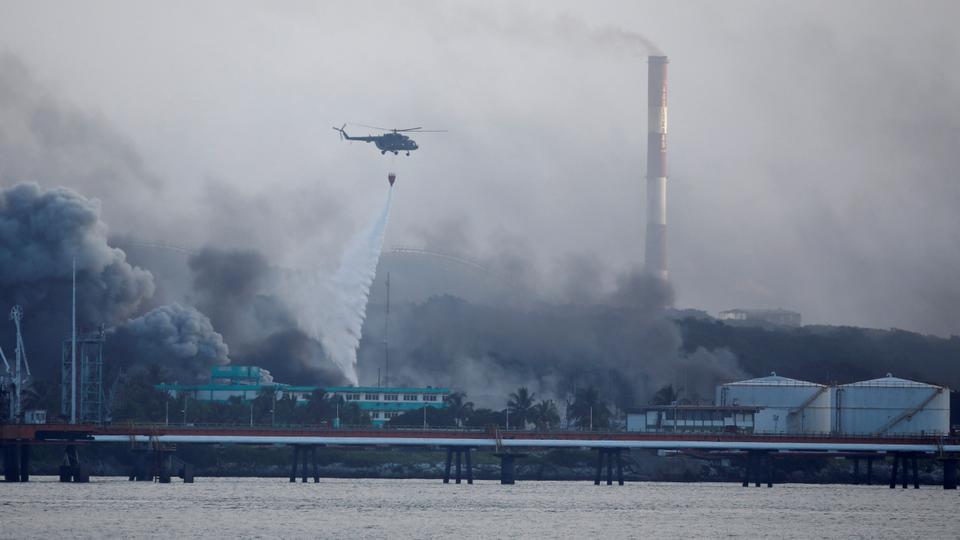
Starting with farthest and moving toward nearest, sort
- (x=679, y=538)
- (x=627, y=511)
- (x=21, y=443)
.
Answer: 1. (x=21, y=443)
2. (x=627, y=511)
3. (x=679, y=538)

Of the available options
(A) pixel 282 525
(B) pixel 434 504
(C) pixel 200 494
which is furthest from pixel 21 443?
(A) pixel 282 525

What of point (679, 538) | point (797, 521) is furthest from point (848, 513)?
point (679, 538)

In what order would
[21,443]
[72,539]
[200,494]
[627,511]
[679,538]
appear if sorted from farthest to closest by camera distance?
[21,443] < [200,494] < [627,511] < [679,538] < [72,539]

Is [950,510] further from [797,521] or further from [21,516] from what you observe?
[21,516]

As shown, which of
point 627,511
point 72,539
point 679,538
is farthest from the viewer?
point 627,511

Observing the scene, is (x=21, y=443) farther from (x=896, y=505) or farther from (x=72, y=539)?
(x=896, y=505)

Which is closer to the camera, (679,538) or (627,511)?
(679,538)
